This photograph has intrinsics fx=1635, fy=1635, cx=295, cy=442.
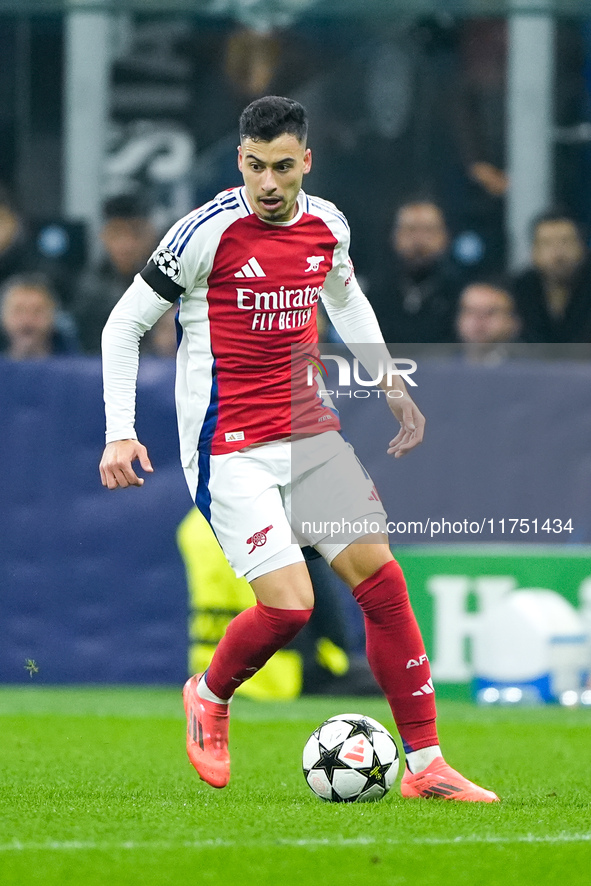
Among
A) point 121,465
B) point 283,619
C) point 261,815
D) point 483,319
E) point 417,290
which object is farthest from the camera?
point 417,290

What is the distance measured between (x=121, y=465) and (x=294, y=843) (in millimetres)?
1309

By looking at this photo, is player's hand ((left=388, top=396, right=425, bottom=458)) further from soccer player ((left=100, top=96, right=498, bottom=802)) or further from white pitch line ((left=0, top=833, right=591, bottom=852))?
white pitch line ((left=0, top=833, right=591, bottom=852))

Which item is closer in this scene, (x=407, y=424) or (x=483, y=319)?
(x=407, y=424)

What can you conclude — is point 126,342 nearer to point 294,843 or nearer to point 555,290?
point 294,843

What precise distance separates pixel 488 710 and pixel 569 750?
1510 mm

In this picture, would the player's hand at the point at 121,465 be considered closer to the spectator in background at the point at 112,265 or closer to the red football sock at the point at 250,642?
the red football sock at the point at 250,642

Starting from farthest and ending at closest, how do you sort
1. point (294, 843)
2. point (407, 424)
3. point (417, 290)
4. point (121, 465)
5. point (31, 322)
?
1. point (417, 290)
2. point (31, 322)
3. point (407, 424)
4. point (121, 465)
5. point (294, 843)

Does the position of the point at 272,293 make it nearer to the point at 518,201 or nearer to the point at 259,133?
the point at 259,133

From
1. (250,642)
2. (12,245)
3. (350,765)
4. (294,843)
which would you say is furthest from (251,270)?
(12,245)

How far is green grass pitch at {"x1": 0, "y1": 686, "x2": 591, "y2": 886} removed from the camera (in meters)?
3.86

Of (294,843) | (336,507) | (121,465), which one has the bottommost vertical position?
(294,843)

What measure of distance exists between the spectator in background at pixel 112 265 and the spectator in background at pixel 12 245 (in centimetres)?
40

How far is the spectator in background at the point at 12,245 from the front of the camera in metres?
10.1

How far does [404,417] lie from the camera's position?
5430 millimetres
